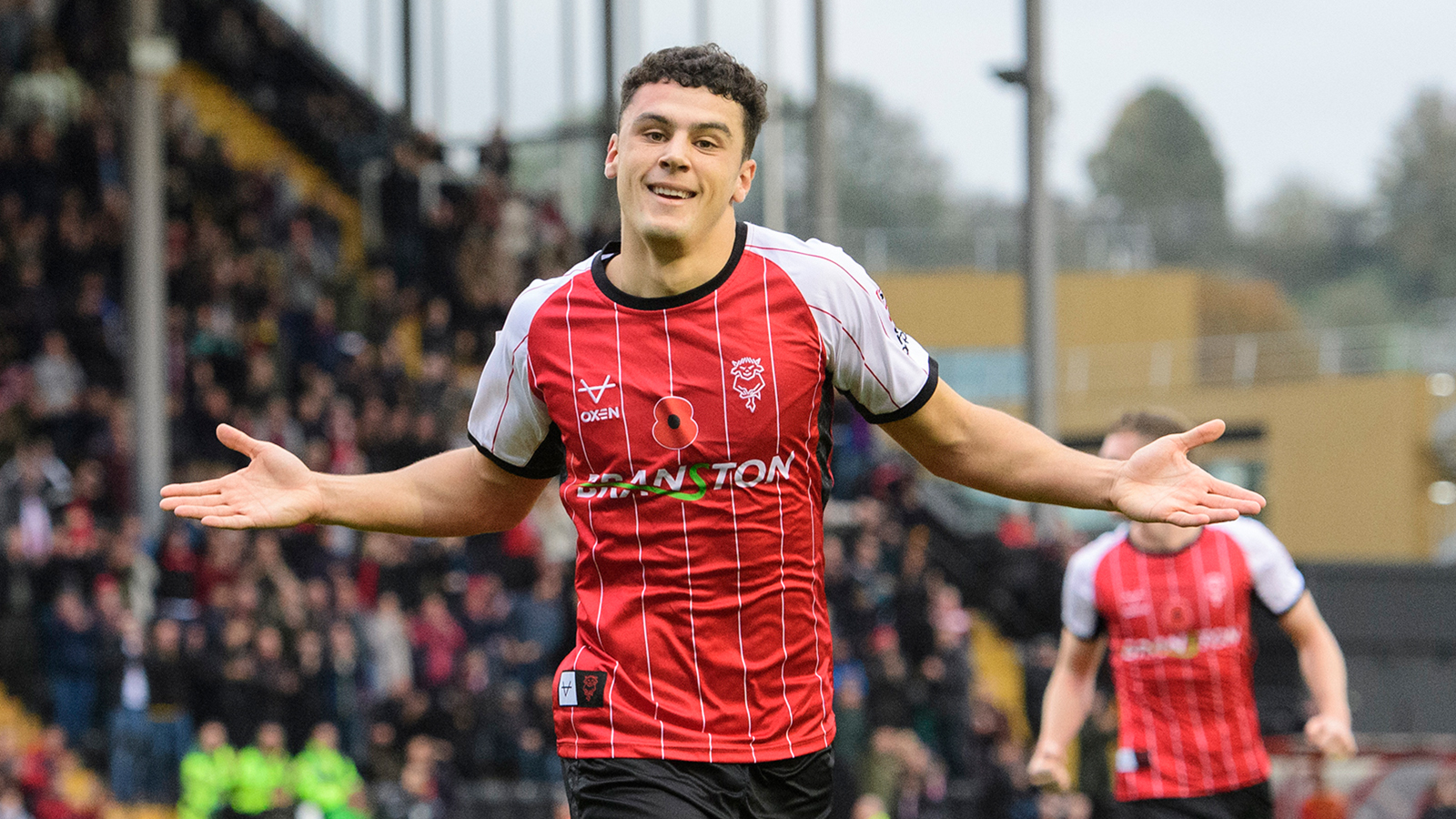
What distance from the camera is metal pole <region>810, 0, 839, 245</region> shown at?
1912cm

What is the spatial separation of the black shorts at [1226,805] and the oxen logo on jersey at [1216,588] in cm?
62

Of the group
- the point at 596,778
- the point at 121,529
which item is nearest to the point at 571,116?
the point at 121,529

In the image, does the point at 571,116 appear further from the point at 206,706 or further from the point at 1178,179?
the point at 1178,179

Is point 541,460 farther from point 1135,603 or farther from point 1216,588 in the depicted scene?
point 1216,588

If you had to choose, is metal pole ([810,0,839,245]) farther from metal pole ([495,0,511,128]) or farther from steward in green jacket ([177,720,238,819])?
steward in green jacket ([177,720,238,819])

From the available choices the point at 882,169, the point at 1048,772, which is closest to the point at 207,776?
the point at 1048,772

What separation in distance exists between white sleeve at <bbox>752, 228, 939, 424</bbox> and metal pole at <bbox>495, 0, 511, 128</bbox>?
21652mm

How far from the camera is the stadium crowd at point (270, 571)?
1208cm

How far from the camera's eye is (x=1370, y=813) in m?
8.42

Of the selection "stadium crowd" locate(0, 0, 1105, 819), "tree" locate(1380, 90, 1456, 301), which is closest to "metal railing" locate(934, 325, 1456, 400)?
"stadium crowd" locate(0, 0, 1105, 819)

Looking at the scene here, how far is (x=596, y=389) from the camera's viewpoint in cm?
348

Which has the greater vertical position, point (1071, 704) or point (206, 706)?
point (1071, 704)

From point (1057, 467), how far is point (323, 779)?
30.5 ft

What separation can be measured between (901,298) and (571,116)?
10.7 meters
